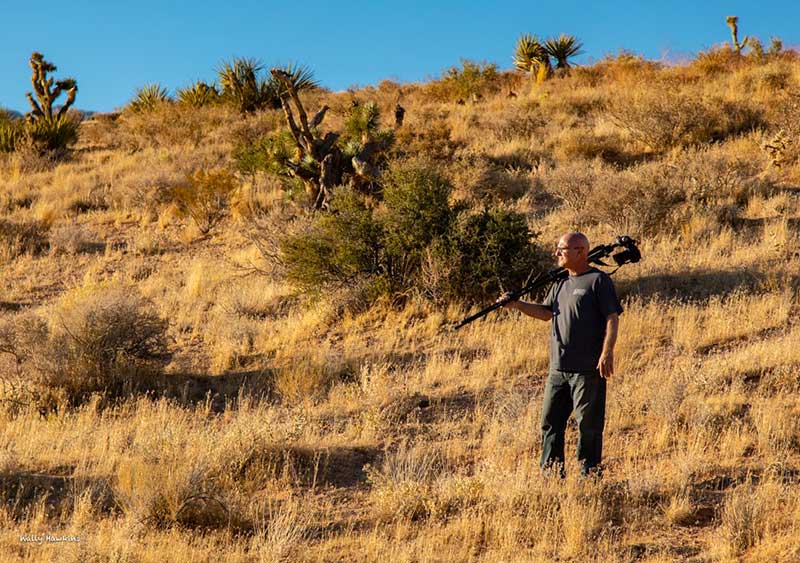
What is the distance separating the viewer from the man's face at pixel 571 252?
4984mm

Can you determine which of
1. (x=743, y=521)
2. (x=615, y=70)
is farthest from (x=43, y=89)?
(x=743, y=521)

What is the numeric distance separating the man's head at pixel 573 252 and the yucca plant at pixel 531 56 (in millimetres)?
21892

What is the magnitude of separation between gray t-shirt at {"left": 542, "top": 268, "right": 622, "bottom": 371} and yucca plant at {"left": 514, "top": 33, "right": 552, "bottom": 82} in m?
22.0

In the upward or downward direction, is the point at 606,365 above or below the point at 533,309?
below

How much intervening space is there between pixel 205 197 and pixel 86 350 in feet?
24.7

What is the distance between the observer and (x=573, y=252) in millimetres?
4992

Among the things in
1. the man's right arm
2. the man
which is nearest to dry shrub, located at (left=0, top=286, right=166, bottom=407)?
the man's right arm

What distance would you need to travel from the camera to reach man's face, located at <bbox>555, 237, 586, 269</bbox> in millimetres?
4984

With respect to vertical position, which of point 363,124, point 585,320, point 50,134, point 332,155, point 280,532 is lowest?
point 280,532

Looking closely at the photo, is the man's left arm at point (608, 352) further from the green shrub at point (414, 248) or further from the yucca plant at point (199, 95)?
the yucca plant at point (199, 95)

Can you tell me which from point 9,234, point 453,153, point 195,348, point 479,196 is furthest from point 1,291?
point 453,153

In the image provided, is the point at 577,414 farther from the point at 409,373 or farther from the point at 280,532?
the point at 409,373

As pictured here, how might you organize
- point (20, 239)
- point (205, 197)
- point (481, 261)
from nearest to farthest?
Result: 1. point (481, 261)
2. point (20, 239)
3. point (205, 197)

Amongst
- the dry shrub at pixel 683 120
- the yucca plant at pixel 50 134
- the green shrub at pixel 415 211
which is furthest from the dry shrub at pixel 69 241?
the dry shrub at pixel 683 120
